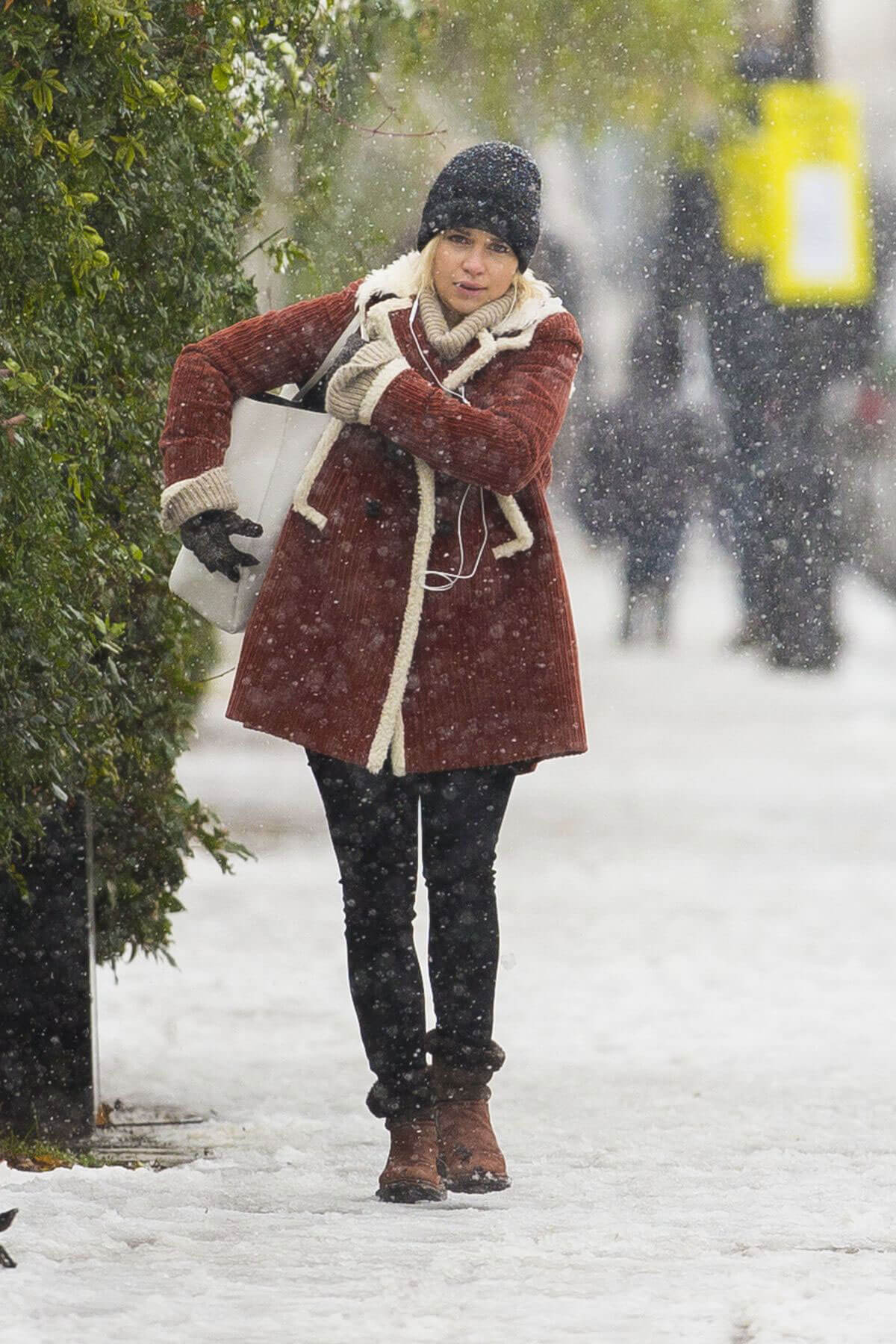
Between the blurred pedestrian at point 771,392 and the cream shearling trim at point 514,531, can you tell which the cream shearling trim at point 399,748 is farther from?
the blurred pedestrian at point 771,392

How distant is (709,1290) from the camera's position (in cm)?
271

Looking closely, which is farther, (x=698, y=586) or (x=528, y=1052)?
(x=698, y=586)

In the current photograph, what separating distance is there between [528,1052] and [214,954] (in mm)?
1567

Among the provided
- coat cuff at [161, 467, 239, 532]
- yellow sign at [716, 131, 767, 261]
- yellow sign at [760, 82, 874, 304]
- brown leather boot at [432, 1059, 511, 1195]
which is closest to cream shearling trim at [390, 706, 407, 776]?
coat cuff at [161, 467, 239, 532]

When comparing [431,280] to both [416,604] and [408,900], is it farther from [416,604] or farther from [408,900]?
[408,900]

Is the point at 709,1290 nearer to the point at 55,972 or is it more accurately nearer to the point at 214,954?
the point at 55,972

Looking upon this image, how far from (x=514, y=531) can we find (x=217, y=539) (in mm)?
478

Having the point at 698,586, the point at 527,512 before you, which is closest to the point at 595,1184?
the point at 527,512

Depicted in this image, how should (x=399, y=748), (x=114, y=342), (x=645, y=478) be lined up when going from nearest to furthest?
(x=399, y=748), (x=114, y=342), (x=645, y=478)

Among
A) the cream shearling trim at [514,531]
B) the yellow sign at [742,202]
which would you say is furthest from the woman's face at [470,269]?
the yellow sign at [742,202]

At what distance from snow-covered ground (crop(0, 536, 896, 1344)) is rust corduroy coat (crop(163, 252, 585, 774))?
758 mm

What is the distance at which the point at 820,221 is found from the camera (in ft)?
47.8

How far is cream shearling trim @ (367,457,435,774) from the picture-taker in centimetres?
334

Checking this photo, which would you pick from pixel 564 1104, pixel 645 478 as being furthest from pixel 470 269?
pixel 645 478
